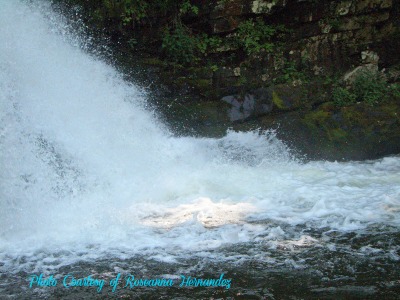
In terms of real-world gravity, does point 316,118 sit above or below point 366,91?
below

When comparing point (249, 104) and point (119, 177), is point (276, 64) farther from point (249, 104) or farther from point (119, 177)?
point (119, 177)

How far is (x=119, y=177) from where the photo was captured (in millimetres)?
7570

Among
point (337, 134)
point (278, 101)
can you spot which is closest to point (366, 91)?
point (337, 134)

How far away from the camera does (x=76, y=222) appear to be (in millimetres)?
6020

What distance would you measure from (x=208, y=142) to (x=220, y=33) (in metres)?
2.67

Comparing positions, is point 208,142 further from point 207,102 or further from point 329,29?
point 329,29

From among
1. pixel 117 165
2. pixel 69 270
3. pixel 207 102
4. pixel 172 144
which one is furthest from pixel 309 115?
pixel 69 270

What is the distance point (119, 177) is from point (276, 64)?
4.74m

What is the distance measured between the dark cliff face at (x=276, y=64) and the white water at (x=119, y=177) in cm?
55

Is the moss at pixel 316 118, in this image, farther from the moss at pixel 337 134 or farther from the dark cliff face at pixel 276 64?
the moss at pixel 337 134

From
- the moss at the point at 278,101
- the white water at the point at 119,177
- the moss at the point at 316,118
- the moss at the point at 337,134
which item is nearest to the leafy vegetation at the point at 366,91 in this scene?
the moss at the point at 316,118

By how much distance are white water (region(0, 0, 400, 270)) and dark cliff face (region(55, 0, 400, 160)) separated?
0.55 meters

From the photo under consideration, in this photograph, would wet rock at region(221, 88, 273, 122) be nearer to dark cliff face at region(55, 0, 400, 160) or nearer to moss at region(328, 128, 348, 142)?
dark cliff face at region(55, 0, 400, 160)

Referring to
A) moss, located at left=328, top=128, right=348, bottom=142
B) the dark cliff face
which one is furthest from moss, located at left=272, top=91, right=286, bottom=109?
moss, located at left=328, top=128, right=348, bottom=142
